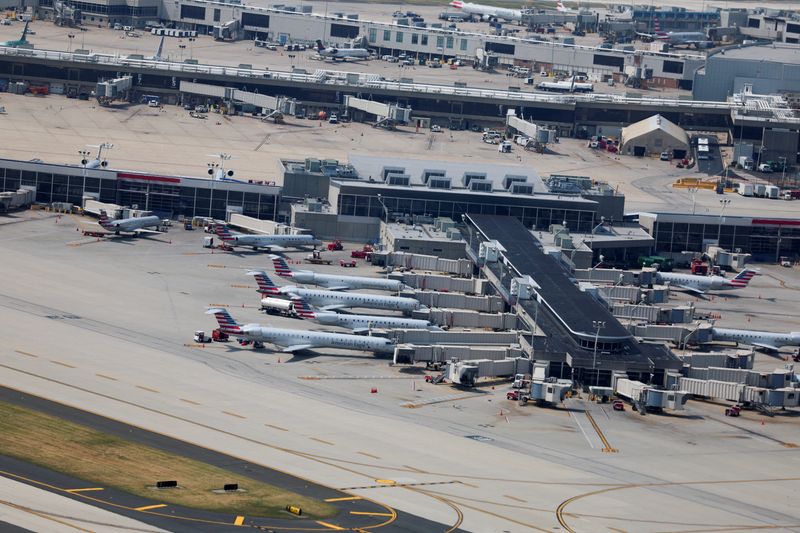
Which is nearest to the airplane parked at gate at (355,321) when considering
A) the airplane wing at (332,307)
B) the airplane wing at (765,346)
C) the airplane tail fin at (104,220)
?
the airplane wing at (332,307)

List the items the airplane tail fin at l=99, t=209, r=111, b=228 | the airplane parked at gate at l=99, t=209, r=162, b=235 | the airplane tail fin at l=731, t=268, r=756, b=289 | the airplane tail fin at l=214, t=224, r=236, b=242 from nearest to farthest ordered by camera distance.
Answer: the airplane tail fin at l=214, t=224, r=236, b=242, the airplane tail fin at l=99, t=209, r=111, b=228, the airplane parked at gate at l=99, t=209, r=162, b=235, the airplane tail fin at l=731, t=268, r=756, b=289

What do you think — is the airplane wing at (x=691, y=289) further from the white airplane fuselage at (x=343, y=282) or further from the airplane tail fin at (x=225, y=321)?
the airplane tail fin at (x=225, y=321)

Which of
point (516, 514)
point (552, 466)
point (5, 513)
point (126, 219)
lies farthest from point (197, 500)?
point (126, 219)

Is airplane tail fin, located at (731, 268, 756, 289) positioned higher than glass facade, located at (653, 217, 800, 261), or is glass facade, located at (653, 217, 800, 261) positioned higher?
glass facade, located at (653, 217, 800, 261)

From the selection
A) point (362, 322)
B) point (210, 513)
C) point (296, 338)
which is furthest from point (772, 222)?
point (210, 513)

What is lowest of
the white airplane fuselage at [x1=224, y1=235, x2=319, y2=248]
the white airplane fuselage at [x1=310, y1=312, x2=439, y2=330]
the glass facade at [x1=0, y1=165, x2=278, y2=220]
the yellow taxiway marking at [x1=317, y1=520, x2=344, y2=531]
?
the yellow taxiway marking at [x1=317, y1=520, x2=344, y2=531]

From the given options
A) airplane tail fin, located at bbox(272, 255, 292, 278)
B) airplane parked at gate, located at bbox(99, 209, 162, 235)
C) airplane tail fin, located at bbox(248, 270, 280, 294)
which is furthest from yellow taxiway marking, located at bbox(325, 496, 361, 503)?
airplane parked at gate, located at bbox(99, 209, 162, 235)

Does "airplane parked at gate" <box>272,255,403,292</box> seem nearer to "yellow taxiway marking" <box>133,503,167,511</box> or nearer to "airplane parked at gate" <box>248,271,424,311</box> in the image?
"airplane parked at gate" <box>248,271,424,311</box>
